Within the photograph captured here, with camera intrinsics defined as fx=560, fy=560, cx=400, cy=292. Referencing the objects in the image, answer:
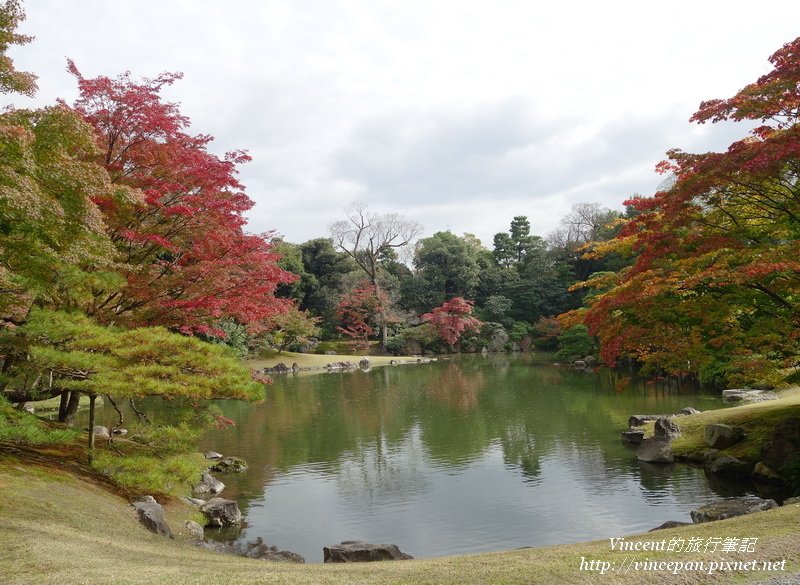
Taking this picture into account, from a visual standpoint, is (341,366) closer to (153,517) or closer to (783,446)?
(783,446)

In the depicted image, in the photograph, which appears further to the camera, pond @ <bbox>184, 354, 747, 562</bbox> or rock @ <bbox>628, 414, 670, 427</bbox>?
rock @ <bbox>628, 414, 670, 427</bbox>

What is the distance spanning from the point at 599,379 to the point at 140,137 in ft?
60.6

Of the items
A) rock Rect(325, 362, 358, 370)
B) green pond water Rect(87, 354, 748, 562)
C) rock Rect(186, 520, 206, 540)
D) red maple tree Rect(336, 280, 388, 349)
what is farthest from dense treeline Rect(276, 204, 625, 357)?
rock Rect(186, 520, 206, 540)

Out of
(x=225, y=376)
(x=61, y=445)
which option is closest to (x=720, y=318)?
(x=225, y=376)

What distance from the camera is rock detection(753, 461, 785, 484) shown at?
24.8 feet

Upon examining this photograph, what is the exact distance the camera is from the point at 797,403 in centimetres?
954

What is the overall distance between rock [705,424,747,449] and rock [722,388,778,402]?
5.32 meters

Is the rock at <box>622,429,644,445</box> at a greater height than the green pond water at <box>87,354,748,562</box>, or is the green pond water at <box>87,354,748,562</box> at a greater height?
Result: the rock at <box>622,429,644,445</box>

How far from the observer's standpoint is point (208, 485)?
841 centimetres

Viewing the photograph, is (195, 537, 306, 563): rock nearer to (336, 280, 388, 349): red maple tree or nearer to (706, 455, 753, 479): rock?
(706, 455, 753, 479): rock

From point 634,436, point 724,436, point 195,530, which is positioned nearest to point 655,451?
point 724,436

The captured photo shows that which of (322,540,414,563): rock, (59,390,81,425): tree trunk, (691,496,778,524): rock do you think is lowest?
(322,540,414,563): rock

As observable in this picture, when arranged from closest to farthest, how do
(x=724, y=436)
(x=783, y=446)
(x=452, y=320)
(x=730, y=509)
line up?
(x=730, y=509) → (x=783, y=446) → (x=724, y=436) → (x=452, y=320)

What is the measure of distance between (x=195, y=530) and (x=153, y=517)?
0.58 meters
